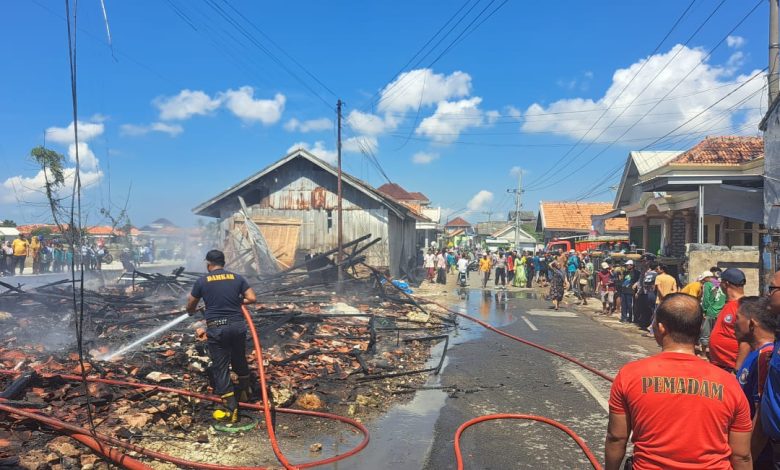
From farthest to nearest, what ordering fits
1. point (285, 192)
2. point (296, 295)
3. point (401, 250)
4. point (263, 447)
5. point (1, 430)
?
point (401, 250), point (285, 192), point (296, 295), point (263, 447), point (1, 430)

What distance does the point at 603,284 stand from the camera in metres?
15.8

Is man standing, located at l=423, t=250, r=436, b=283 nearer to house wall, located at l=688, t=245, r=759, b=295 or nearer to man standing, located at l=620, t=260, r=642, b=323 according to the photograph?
man standing, located at l=620, t=260, r=642, b=323

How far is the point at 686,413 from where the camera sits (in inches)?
92.4

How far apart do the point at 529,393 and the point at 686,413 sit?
483cm

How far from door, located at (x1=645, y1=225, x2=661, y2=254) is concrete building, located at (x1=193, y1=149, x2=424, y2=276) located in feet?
36.6

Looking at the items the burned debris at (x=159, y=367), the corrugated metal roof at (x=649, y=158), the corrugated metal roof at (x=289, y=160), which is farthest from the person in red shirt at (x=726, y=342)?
the corrugated metal roof at (x=649, y=158)

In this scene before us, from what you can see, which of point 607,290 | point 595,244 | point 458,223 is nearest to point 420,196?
point 458,223

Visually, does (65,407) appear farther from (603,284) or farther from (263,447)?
(603,284)

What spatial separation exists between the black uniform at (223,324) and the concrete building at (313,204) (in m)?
15.2

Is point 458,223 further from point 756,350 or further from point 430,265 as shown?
point 756,350

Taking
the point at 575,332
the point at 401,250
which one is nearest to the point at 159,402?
the point at 575,332

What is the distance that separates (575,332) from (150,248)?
32521 mm

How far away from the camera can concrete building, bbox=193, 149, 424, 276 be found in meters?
20.9

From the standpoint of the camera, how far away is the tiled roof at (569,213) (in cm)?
4253
